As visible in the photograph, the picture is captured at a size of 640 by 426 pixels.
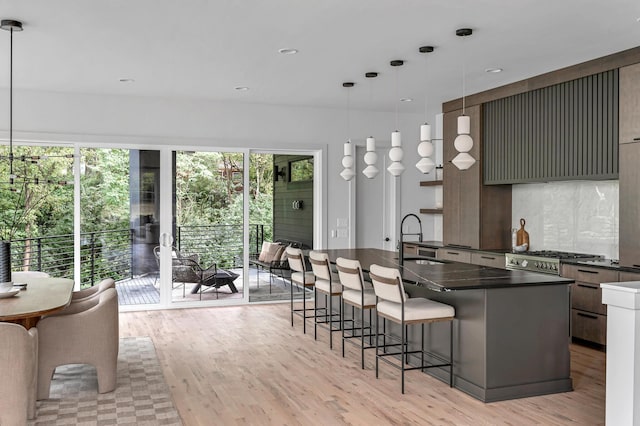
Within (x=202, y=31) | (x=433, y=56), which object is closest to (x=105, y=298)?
(x=202, y=31)

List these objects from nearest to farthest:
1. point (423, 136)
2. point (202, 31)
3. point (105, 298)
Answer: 1. point (105, 298)
2. point (202, 31)
3. point (423, 136)

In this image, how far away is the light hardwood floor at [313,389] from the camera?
3721 millimetres

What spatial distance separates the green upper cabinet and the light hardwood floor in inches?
70.5

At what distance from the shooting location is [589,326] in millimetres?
5426

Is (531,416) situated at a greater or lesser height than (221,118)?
lesser

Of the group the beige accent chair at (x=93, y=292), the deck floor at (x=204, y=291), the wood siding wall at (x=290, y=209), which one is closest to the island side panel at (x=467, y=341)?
the beige accent chair at (x=93, y=292)

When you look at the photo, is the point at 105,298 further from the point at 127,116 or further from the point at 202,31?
the point at 127,116

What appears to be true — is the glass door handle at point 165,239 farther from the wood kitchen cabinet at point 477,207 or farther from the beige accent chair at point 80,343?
the wood kitchen cabinet at point 477,207

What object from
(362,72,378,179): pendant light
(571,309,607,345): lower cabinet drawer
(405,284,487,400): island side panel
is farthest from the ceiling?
(571,309,607,345): lower cabinet drawer

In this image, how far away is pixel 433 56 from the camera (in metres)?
5.36

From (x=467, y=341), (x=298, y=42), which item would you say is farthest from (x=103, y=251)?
(x=467, y=341)

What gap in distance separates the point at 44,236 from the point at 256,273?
2811mm

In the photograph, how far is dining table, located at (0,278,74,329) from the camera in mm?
3451

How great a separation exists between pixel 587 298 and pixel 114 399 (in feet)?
13.6
